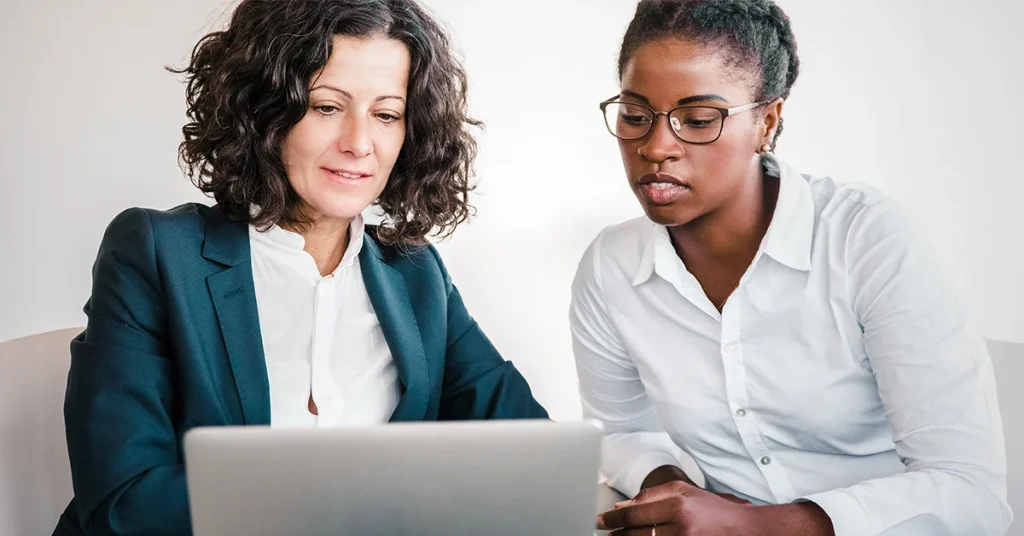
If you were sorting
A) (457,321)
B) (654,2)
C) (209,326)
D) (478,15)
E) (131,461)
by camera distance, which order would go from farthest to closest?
(478,15)
(457,321)
(654,2)
(209,326)
(131,461)

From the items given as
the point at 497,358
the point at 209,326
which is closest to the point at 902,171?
the point at 497,358

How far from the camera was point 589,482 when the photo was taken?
111 cm

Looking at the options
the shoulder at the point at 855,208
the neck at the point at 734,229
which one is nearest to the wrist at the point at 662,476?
the neck at the point at 734,229

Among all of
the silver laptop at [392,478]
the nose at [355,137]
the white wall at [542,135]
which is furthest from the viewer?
the white wall at [542,135]

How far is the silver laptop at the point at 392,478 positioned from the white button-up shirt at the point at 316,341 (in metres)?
0.66

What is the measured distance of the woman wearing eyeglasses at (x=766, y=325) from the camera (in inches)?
63.2

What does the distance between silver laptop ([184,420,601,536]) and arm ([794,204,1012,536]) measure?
0.68 meters

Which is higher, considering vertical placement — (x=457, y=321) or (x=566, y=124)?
(x=566, y=124)

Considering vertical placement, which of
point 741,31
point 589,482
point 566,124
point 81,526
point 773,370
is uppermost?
point 741,31

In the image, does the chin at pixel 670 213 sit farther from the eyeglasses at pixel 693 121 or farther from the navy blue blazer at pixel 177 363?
the navy blue blazer at pixel 177 363

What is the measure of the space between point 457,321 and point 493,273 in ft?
2.12

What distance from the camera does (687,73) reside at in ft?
5.56

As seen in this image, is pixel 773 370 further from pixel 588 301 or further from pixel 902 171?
pixel 902 171

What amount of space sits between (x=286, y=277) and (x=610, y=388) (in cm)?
67
